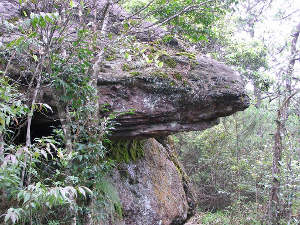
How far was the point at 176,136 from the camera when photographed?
374 inches

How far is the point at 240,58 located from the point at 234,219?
187 inches

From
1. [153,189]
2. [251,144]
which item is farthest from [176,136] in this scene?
[153,189]

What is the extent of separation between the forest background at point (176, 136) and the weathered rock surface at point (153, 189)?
2.31ft

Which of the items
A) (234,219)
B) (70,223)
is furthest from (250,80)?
(70,223)

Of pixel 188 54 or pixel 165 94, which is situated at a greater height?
pixel 188 54

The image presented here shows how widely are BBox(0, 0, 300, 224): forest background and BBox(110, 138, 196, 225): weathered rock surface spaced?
2.31 feet

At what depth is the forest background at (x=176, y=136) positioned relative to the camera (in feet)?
7.68

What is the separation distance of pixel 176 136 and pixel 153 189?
477cm

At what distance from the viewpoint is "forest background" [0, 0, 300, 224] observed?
7.68ft

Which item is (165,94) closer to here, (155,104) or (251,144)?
(155,104)

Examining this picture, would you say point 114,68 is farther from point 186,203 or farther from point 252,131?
point 252,131

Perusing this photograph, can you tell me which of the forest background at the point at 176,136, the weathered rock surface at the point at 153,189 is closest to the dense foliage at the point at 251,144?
the forest background at the point at 176,136

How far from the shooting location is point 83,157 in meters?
2.95

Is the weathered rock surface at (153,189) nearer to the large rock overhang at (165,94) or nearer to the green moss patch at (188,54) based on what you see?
the large rock overhang at (165,94)
